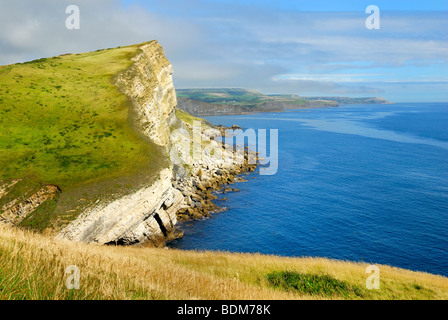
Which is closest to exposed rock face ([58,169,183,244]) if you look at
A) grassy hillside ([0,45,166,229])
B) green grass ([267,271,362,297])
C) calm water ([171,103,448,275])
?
grassy hillside ([0,45,166,229])

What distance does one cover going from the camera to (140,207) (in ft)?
94.0

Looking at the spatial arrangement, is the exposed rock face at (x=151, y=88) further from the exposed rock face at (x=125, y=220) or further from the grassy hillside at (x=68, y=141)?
the exposed rock face at (x=125, y=220)

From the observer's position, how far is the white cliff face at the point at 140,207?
24453 millimetres

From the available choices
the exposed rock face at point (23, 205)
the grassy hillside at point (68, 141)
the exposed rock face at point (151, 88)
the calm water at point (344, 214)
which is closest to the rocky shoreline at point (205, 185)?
the calm water at point (344, 214)

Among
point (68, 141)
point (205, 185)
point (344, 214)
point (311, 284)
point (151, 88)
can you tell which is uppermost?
point (151, 88)

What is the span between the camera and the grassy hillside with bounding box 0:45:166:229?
25.5m

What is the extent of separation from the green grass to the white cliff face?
599 inches

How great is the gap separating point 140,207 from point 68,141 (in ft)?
38.4

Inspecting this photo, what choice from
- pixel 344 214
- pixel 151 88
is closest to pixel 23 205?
pixel 151 88

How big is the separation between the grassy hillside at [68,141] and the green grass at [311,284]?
16.4m

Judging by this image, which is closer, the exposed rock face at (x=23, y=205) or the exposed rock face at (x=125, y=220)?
the exposed rock face at (x=23, y=205)

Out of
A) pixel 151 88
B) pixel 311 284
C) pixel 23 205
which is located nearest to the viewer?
pixel 311 284

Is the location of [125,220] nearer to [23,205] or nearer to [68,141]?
[23,205]

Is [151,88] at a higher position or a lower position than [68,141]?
higher
